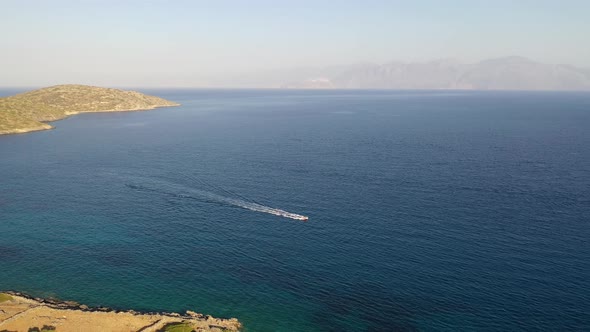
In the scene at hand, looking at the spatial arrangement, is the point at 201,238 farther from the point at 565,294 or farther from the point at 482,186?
the point at 482,186

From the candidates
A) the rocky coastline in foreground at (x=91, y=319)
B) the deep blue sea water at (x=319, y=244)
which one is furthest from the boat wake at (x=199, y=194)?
the rocky coastline in foreground at (x=91, y=319)

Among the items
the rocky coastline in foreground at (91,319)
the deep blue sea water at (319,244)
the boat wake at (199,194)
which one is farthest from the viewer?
the boat wake at (199,194)

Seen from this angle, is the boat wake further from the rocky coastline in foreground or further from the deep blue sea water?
the rocky coastline in foreground

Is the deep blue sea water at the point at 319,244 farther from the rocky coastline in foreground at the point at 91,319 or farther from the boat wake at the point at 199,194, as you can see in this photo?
the rocky coastline in foreground at the point at 91,319

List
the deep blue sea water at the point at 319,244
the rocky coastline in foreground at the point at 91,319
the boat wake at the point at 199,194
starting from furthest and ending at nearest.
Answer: the boat wake at the point at 199,194
the deep blue sea water at the point at 319,244
the rocky coastline in foreground at the point at 91,319

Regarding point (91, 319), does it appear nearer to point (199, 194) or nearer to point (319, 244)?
point (319, 244)
